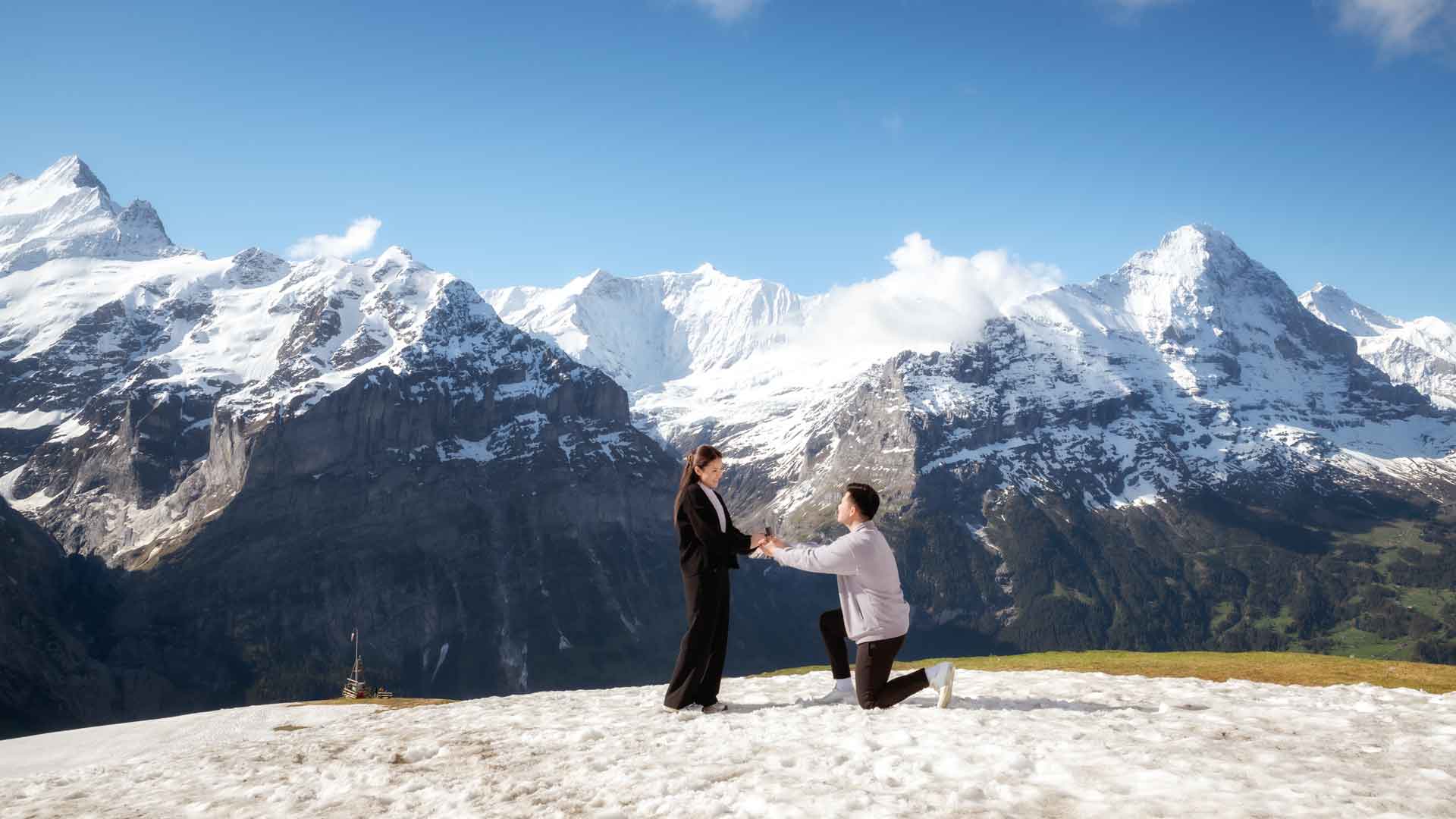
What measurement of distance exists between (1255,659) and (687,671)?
22.6 m

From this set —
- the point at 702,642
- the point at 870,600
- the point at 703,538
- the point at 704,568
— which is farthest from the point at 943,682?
the point at 703,538

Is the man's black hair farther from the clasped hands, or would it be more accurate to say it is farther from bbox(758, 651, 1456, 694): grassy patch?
bbox(758, 651, 1456, 694): grassy patch

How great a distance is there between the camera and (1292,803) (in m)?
12.3

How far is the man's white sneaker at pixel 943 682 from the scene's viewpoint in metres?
19.7

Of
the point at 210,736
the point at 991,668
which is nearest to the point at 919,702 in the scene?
the point at 991,668

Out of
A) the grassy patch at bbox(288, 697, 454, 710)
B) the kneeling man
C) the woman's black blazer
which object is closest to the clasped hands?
the woman's black blazer

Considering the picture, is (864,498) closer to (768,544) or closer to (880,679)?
(768,544)

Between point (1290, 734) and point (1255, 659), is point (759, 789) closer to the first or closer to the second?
point (1290, 734)

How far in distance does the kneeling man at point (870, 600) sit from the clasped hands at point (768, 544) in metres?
0.40

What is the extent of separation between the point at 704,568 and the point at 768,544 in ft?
4.71

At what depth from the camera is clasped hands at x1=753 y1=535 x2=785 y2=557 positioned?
68.0 ft

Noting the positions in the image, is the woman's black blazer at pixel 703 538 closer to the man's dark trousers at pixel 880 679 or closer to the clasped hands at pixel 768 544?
the clasped hands at pixel 768 544

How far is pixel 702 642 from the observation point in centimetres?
2075

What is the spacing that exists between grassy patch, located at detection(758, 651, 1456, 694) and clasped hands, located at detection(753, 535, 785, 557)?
6.80 m
